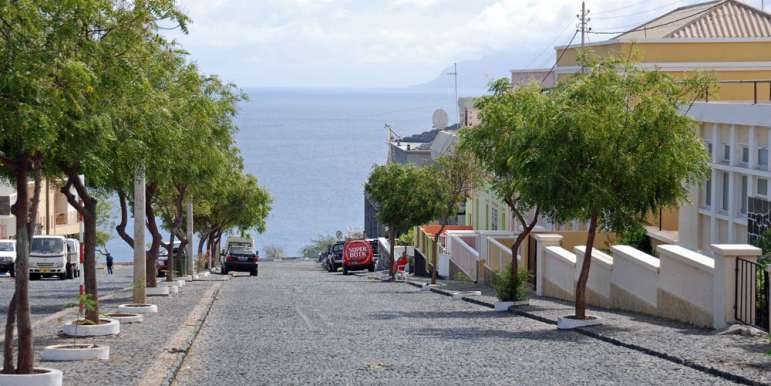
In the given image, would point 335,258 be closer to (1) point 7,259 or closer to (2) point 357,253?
(2) point 357,253

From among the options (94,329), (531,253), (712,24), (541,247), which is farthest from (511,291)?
(712,24)

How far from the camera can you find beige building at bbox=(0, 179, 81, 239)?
221 ft

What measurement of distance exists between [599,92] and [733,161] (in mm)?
11020

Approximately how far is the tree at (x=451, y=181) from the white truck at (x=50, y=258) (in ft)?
49.1

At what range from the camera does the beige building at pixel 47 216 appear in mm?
67250

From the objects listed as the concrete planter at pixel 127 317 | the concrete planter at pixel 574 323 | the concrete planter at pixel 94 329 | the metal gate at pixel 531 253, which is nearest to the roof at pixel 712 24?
the metal gate at pixel 531 253

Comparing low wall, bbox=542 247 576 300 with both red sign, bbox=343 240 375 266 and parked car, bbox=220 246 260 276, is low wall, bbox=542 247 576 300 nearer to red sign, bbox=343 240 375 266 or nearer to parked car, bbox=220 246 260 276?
parked car, bbox=220 246 260 276

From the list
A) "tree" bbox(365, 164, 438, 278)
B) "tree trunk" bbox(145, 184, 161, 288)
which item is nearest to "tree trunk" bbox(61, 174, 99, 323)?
"tree trunk" bbox(145, 184, 161, 288)

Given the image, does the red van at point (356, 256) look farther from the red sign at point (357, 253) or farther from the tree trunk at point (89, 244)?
the tree trunk at point (89, 244)

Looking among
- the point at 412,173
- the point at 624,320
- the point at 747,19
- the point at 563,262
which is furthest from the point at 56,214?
the point at 624,320

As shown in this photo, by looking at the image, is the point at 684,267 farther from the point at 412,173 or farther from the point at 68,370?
the point at 412,173

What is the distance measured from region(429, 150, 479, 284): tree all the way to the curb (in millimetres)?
20748

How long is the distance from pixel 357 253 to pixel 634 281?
1554 inches

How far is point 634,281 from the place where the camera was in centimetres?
2220
